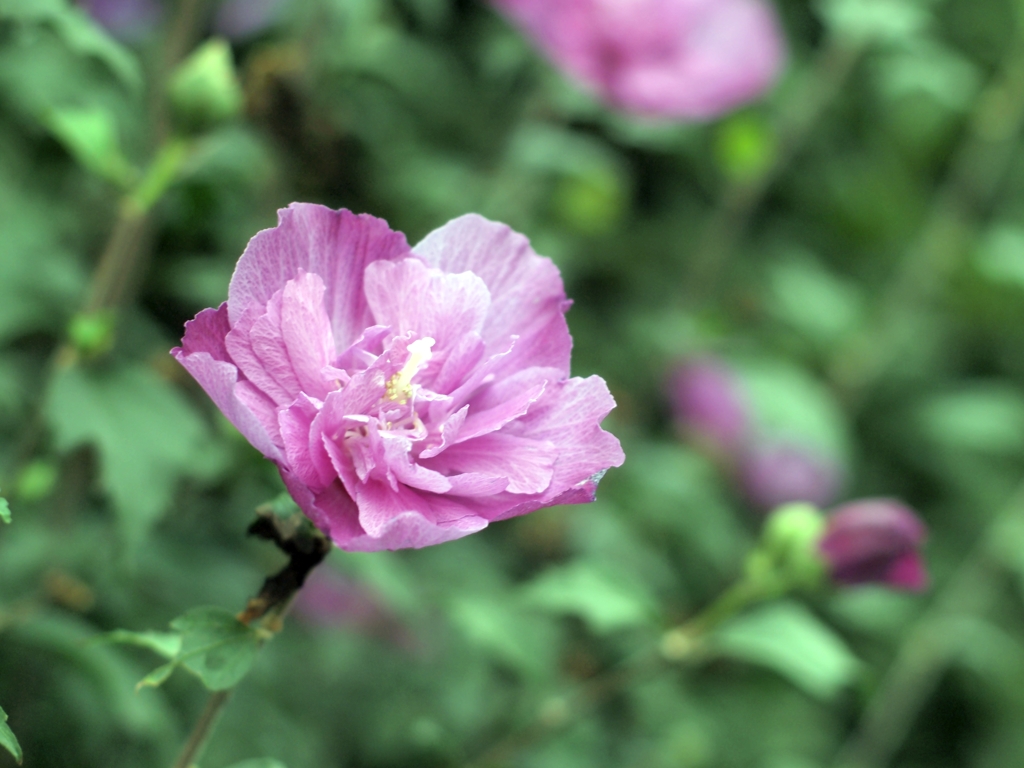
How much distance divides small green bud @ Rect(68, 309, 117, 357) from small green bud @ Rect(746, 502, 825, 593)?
0.82 m

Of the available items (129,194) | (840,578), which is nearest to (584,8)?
(129,194)

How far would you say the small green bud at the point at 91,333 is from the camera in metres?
1.09

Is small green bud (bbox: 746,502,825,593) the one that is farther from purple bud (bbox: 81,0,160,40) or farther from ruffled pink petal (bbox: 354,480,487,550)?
purple bud (bbox: 81,0,160,40)

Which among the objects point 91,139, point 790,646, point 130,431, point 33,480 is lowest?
point 790,646

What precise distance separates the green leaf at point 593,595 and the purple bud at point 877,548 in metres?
0.25

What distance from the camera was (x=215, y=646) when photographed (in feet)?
2.37

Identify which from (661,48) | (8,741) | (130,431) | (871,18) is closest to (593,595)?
(130,431)

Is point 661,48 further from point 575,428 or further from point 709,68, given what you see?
point 575,428

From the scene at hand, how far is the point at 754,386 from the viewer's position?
83.9 inches

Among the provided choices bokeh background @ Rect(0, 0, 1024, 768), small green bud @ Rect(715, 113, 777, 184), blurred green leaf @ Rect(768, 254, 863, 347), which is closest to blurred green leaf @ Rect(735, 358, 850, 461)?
bokeh background @ Rect(0, 0, 1024, 768)

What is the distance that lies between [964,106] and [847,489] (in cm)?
110

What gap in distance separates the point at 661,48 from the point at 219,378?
1.49 m

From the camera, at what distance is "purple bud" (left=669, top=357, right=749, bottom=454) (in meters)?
2.32

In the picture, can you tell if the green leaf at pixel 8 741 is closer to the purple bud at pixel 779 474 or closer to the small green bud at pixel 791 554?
the small green bud at pixel 791 554
